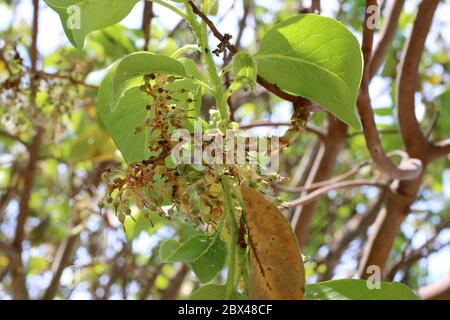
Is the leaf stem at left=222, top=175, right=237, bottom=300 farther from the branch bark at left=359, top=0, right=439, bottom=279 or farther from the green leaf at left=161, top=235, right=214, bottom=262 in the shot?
the branch bark at left=359, top=0, right=439, bottom=279

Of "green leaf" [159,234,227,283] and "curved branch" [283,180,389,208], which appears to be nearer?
"green leaf" [159,234,227,283]

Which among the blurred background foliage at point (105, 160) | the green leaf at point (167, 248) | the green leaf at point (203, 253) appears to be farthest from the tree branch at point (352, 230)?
the green leaf at point (203, 253)

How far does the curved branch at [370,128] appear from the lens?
1.19 metres

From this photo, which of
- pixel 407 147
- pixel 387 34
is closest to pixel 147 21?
pixel 387 34

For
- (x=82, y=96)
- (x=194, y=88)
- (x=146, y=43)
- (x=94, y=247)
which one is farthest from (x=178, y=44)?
(x=194, y=88)

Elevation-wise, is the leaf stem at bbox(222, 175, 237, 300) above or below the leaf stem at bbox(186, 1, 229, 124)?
below

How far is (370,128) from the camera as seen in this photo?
1290 millimetres

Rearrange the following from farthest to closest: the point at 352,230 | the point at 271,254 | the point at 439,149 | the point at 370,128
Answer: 1. the point at 352,230
2. the point at 439,149
3. the point at 370,128
4. the point at 271,254

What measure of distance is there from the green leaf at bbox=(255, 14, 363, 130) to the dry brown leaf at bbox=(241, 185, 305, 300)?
0.56ft

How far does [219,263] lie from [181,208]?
76 mm

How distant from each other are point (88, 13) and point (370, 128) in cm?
63

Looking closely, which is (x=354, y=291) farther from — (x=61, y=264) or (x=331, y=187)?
(x=61, y=264)

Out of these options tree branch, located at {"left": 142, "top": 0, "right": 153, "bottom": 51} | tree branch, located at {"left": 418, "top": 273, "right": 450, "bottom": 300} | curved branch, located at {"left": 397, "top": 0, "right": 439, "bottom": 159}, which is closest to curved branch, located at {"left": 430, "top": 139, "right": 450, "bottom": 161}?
curved branch, located at {"left": 397, "top": 0, "right": 439, "bottom": 159}

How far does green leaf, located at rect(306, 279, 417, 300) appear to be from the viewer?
29.7 inches
